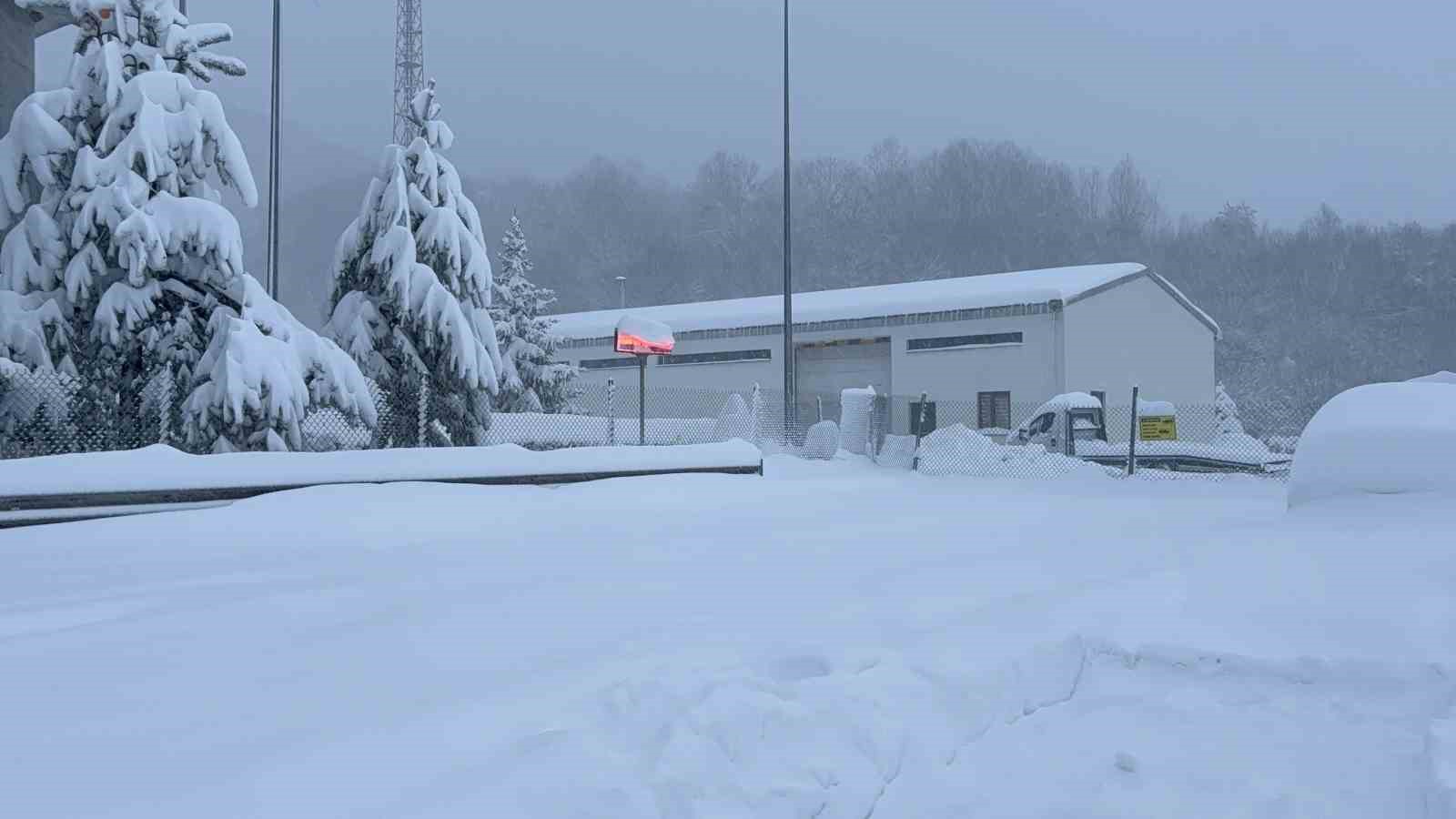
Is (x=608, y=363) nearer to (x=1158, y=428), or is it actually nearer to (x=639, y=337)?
(x=639, y=337)

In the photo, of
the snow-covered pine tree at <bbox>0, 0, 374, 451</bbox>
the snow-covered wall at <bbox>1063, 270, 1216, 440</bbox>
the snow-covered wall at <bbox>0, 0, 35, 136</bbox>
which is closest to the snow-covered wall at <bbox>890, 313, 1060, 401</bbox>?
the snow-covered wall at <bbox>1063, 270, 1216, 440</bbox>

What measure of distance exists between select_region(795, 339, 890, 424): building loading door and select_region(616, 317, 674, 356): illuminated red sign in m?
16.6

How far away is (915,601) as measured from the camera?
5301mm

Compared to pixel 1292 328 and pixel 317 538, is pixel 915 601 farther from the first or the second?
pixel 1292 328

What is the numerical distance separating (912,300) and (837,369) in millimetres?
3802

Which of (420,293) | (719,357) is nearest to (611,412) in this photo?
(420,293)

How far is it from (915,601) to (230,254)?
8.49m

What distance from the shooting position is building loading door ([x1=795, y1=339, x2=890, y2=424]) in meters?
36.2

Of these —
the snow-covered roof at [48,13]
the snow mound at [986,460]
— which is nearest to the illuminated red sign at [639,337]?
the snow mound at [986,460]

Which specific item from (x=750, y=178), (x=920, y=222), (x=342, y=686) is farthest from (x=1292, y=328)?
(x=342, y=686)

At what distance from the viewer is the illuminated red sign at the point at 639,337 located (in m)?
17.9

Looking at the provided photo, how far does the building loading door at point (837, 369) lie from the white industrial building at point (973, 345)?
0.15ft

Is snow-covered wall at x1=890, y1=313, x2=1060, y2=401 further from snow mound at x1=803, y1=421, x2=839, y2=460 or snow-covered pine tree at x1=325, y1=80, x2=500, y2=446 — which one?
snow-covered pine tree at x1=325, y1=80, x2=500, y2=446

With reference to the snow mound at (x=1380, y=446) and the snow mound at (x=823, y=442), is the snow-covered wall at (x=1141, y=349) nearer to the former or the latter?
the snow mound at (x=823, y=442)
